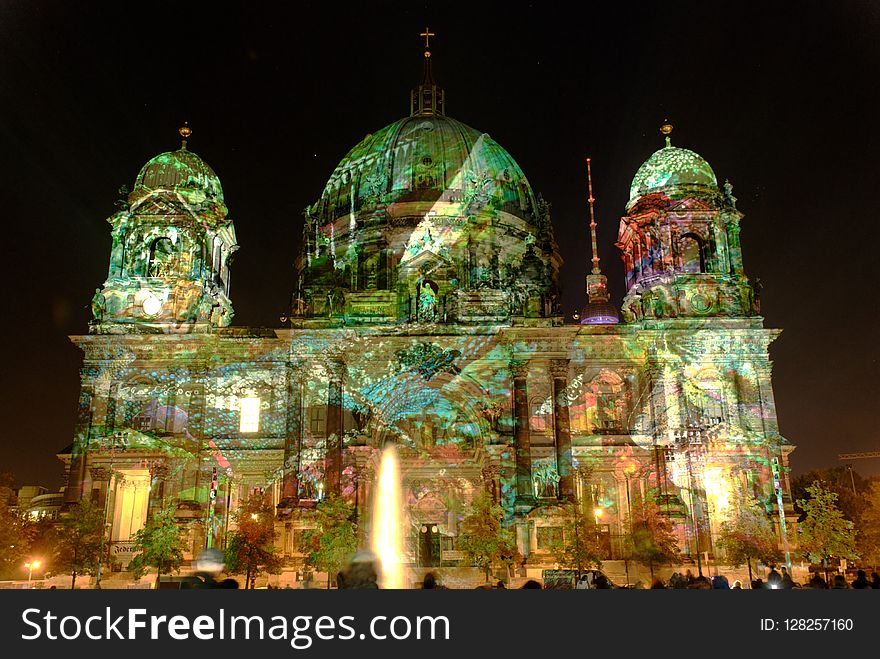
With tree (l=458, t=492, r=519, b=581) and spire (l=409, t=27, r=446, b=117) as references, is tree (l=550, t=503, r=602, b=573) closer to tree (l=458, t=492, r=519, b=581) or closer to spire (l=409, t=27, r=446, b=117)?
tree (l=458, t=492, r=519, b=581)

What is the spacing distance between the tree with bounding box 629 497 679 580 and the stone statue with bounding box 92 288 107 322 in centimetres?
3429

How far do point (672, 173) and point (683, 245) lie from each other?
523 centimetres

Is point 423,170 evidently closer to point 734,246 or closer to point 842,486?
point 734,246

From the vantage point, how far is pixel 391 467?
184ft

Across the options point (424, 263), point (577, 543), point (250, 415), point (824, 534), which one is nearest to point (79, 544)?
point (250, 415)

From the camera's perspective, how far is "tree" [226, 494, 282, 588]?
4384 centimetres

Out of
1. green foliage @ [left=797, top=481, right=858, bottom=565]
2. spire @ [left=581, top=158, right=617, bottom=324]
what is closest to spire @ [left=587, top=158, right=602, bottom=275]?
spire @ [left=581, top=158, right=617, bottom=324]

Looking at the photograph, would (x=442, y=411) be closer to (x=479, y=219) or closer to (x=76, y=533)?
(x=479, y=219)

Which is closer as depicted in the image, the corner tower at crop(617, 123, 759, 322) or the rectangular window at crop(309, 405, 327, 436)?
→ the rectangular window at crop(309, 405, 327, 436)

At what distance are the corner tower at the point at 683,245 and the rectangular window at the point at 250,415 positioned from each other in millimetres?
24894

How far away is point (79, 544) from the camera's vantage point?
45.8 meters

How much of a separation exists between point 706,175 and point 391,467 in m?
28.7

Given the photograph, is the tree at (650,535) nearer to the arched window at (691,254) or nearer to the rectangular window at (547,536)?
the rectangular window at (547,536)

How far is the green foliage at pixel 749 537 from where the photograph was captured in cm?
4628
